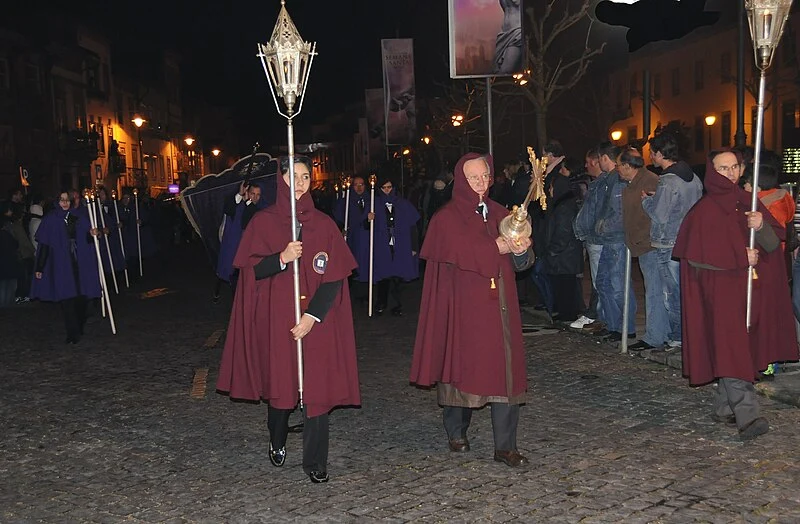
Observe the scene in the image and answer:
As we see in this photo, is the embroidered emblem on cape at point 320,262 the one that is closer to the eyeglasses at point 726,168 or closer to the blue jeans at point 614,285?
the eyeglasses at point 726,168

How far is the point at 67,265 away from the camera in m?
12.4

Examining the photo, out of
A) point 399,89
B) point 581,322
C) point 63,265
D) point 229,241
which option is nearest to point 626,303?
point 581,322

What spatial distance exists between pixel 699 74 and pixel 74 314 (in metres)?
44.2

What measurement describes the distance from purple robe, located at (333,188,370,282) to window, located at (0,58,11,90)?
1151 inches

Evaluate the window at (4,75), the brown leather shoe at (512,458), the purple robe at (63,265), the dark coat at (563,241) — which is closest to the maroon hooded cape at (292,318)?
the brown leather shoe at (512,458)

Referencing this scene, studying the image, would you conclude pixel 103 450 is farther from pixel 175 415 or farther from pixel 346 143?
pixel 346 143

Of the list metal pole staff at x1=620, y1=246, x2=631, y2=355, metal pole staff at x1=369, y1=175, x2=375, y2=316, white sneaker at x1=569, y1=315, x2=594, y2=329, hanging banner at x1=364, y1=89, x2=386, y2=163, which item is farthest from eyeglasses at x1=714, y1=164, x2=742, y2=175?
hanging banner at x1=364, y1=89, x2=386, y2=163

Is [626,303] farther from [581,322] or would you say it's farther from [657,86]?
[657,86]

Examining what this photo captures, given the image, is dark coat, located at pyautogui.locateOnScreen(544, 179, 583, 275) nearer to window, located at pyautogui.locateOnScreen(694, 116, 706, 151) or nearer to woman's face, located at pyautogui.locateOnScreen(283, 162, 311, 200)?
woman's face, located at pyautogui.locateOnScreen(283, 162, 311, 200)

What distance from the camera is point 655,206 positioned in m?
9.37

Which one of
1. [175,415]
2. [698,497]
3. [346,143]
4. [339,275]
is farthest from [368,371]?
[346,143]

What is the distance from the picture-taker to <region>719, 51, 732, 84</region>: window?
47.5 metres

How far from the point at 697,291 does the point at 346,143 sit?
116 meters

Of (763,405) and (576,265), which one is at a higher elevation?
(576,265)
